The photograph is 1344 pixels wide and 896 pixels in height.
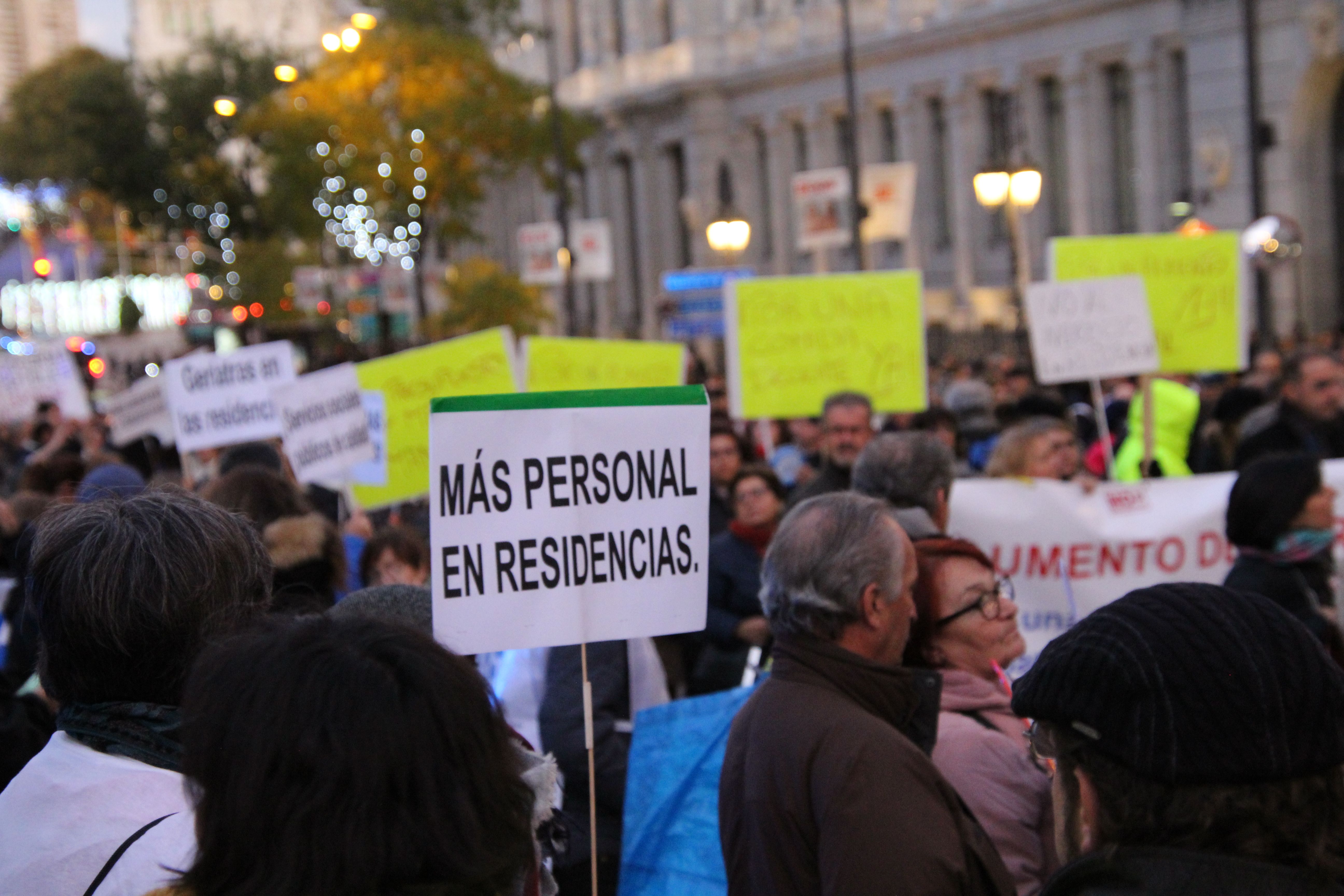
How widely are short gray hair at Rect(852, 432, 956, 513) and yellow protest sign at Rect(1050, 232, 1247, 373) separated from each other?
3485 mm

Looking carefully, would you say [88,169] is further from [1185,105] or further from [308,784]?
[308,784]

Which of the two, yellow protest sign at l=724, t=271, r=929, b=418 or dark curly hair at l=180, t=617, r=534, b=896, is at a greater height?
yellow protest sign at l=724, t=271, r=929, b=418

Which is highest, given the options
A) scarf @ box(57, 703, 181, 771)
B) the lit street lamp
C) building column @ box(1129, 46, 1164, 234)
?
building column @ box(1129, 46, 1164, 234)

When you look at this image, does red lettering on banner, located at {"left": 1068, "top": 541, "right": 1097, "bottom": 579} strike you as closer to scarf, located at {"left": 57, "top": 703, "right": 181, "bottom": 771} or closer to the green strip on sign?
the green strip on sign

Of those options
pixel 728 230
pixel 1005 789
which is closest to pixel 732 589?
pixel 1005 789

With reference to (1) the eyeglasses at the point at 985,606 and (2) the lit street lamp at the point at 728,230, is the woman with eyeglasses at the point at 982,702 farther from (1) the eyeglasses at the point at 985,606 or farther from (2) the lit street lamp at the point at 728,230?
(2) the lit street lamp at the point at 728,230

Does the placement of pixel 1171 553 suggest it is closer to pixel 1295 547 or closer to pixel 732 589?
pixel 1295 547

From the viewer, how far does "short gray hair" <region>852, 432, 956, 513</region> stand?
4938 mm

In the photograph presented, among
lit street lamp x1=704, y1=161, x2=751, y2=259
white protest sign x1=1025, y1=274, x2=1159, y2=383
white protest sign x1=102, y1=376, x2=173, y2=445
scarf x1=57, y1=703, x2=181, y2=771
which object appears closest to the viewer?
scarf x1=57, y1=703, x2=181, y2=771

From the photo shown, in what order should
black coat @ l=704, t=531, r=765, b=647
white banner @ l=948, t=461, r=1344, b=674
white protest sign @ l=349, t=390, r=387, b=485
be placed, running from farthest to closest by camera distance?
white protest sign @ l=349, t=390, r=387, b=485
white banner @ l=948, t=461, r=1344, b=674
black coat @ l=704, t=531, r=765, b=647

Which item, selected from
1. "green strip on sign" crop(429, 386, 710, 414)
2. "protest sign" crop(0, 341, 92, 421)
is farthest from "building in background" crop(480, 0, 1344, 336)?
"green strip on sign" crop(429, 386, 710, 414)

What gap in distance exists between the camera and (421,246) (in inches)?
1230

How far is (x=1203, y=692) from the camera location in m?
1.88

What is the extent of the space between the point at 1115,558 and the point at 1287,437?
71.2 inches
